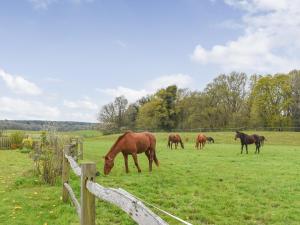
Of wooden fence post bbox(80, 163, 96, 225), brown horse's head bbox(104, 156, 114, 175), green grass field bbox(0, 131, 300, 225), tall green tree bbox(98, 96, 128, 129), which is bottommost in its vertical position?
green grass field bbox(0, 131, 300, 225)

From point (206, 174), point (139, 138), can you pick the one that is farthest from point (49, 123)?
point (206, 174)

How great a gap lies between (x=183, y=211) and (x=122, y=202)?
4632mm

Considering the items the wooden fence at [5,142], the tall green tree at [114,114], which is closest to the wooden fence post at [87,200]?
→ the wooden fence at [5,142]

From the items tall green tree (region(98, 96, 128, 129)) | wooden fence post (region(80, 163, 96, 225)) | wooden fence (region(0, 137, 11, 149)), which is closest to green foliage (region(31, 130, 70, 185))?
wooden fence post (region(80, 163, 96, 225))

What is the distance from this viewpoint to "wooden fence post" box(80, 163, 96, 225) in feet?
14.1

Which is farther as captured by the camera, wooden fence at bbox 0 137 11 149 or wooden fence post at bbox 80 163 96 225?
wooden fence at bbox 0 137 11 149

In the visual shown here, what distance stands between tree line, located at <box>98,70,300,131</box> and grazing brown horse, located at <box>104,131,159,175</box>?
153ft

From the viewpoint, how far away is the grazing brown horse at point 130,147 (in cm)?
1252

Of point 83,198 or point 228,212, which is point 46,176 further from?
point 83,198

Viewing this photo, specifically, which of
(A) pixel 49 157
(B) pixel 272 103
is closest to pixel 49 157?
(A) pixel 49 157

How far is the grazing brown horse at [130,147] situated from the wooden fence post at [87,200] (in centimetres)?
783

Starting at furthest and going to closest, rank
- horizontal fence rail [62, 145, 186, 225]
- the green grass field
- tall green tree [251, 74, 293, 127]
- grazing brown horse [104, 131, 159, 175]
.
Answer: tall green tree [251, 74, 293, 127]
grazing brown horse [104, 131, 159, 175]
the green grass field
horizontal fence rail [62, 145, 186, 225]

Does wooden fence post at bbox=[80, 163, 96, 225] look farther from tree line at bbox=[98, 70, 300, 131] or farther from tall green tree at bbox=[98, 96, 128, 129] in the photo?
tall green tree at bbox=[98, 96, 128, 129]

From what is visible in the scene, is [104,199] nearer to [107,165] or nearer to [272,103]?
[107,165]
